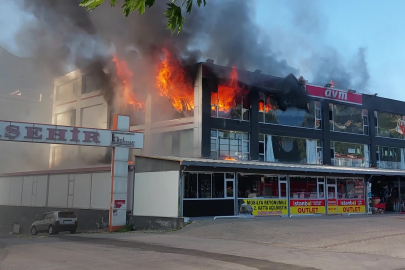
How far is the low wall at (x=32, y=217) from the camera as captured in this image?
23.5 metres

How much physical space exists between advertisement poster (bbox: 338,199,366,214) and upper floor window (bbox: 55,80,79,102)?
23.4m

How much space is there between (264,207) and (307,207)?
3404mm

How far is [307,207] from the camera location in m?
24.5

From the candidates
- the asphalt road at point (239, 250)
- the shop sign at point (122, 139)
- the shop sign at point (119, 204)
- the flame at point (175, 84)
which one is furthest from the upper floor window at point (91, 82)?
the asphalt road at point (239, 250)

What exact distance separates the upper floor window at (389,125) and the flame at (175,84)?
58.2 ft

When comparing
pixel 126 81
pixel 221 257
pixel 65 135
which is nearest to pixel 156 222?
pixel 65 135

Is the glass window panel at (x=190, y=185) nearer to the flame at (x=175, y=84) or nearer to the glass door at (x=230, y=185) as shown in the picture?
the glass door at (x=230, y=185)

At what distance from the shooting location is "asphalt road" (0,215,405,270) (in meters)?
9.80

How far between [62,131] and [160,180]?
5.23m

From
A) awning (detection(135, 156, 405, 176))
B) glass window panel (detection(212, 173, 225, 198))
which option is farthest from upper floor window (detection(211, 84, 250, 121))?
glass window panel (detection(212, 173, 225, 198))

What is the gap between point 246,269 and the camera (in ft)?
29.6

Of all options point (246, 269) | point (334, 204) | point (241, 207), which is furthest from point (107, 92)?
point (246, 269)

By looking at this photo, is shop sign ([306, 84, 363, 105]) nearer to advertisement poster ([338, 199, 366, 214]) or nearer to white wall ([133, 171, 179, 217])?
advertisement poster ([338, 199, 366, 214])

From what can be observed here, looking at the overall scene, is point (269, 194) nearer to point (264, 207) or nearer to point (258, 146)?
point (264, 207)
